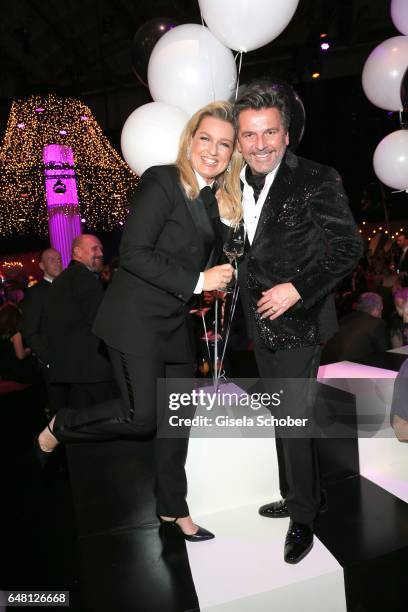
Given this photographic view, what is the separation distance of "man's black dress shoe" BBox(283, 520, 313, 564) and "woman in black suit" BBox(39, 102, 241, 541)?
67cm

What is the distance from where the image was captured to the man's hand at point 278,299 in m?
1.76

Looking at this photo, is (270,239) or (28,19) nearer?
(270,239)

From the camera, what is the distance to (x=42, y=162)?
303 inches

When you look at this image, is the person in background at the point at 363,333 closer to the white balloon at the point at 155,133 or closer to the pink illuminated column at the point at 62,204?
the white balloon at the point at 155,133

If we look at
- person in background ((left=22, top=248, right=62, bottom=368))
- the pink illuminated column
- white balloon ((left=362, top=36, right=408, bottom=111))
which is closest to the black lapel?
person in background ((left=22, top=248, right=62, bottom=368))

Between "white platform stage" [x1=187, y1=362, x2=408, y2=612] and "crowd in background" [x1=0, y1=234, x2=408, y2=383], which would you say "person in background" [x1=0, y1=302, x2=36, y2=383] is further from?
"white platform stage" [x1=187, y1=362, x2=408, y2=612]

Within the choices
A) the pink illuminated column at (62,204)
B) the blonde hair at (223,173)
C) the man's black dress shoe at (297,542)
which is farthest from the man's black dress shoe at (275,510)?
the pink illuminated column at (62,204)

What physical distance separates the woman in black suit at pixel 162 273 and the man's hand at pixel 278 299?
0.17 meters

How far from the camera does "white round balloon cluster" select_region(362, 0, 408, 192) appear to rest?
12.1 ft

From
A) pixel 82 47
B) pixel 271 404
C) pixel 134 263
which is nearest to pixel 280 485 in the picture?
pixel 271 404

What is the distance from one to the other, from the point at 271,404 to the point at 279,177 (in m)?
0.88

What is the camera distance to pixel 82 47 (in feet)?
29.5

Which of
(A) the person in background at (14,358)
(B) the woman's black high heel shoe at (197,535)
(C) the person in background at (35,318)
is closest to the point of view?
(B) the woman's black high heel shoe at (197,535)

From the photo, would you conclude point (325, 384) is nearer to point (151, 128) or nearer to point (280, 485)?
point (280, 485)
